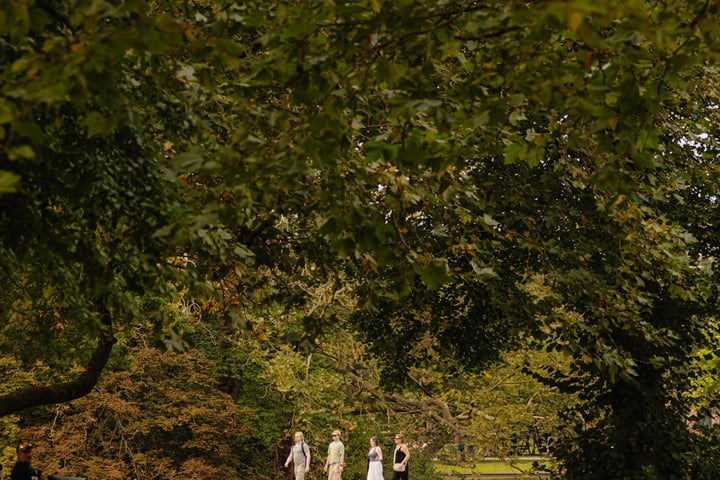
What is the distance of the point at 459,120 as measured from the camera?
546 cm

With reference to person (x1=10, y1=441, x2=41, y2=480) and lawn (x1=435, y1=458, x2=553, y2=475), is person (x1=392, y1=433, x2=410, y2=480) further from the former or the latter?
person (x1=10, y1=441, x2=41, y2=480)

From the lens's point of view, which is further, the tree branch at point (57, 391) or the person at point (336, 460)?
the person at point (336, 460)

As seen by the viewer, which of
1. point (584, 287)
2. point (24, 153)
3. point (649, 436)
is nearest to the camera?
point (24, 153)

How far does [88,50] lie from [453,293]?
373 inches

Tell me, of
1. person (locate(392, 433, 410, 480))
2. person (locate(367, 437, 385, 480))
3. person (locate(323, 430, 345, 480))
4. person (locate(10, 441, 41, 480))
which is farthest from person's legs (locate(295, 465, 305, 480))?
person (locate(10, 441, 41, 480))

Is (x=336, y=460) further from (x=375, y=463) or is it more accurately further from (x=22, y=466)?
(x=22, y=466)

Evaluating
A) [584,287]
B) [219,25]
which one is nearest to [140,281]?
[219,25]

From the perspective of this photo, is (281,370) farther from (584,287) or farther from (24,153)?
(24,153)

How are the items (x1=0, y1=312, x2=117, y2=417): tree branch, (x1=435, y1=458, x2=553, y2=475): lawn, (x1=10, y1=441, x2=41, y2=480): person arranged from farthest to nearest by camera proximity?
(x1=435, y1=458, x2=553, y2=475): lawn, (x1=10, y1=441, x2=41, y2=480): person, (x1=0, y1=312, x2=117, y2=417): tree branch

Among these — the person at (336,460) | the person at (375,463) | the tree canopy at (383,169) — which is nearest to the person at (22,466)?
the tree canopy at (383,169)

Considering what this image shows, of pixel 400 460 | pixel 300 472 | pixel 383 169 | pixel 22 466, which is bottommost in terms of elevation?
pixel 22 466

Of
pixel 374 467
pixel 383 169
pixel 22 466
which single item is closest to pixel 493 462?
pixel 374 467

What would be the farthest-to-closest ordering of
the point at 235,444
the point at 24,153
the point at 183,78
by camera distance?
the point at 235,444 → the point at 183,78 → the point at 24,153

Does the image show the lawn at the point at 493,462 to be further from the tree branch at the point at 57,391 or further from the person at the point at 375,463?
the tree branch at the point at 57,391
